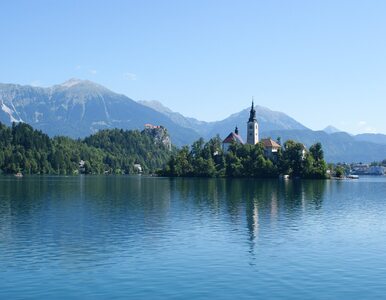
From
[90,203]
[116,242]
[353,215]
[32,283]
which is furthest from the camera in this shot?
[90,203]

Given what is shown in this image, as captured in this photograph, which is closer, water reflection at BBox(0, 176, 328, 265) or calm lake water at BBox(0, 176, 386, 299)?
calm lake water at BBox(0, 176, 386, 299)

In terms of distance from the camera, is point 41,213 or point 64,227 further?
point 41,213

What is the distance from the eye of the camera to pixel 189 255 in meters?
41.8

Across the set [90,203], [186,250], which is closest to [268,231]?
[186,250]

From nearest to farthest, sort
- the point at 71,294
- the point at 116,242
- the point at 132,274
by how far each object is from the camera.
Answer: the point at 71,294 < the point at 132,274 < the point at 116,242

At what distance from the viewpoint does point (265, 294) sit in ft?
101

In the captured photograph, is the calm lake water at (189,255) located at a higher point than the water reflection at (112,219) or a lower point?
lower

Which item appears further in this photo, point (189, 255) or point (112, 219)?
point (112, 219)

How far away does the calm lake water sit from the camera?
104 feet

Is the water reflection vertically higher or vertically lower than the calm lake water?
higher

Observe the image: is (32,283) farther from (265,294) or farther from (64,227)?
(64,227)

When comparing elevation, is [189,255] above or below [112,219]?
below

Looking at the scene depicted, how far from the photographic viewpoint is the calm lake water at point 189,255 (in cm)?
3180

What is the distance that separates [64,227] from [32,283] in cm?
2366
